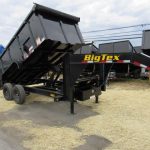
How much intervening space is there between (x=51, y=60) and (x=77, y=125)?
2.99m

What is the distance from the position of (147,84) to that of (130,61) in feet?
24.9

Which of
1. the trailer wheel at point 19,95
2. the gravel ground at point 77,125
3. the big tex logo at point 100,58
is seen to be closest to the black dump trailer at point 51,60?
the trailer wheel at point 19,95

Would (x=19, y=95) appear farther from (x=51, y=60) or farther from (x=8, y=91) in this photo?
(x=51, y=60)

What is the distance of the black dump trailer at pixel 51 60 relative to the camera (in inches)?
279

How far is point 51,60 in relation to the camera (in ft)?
27.4

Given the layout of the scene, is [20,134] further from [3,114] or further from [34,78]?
[34,78]

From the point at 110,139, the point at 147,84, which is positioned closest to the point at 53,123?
the point at 110,139

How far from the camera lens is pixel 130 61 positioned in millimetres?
5434

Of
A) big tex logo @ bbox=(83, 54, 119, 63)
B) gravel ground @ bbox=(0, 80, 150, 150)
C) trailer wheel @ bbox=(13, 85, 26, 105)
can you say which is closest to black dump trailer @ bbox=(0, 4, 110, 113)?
trailer wheel @ bbox=(13, 85, 26, 105)

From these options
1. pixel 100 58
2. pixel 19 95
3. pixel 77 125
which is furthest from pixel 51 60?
pixel 77 125

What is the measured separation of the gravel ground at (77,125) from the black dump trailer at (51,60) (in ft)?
1.50

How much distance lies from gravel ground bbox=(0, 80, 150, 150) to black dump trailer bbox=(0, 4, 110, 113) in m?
0.46

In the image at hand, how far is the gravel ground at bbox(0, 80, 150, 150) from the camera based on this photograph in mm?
4809

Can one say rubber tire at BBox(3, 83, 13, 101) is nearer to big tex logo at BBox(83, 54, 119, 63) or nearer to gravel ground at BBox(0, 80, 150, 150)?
gravel ground at BBox(0, 80, 150, 150)
